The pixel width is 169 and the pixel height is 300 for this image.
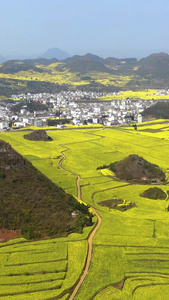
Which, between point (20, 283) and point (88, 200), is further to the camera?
point (88, 200)

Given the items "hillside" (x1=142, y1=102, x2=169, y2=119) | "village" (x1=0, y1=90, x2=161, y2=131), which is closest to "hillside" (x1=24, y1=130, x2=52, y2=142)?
"village" (x1=0, y1=90, x2=161, y2=131)

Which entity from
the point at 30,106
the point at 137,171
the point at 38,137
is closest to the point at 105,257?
the point at 137,171

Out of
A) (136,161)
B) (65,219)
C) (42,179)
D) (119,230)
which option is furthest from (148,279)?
(136,161)

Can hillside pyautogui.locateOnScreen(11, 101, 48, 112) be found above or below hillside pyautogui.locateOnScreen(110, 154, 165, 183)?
above

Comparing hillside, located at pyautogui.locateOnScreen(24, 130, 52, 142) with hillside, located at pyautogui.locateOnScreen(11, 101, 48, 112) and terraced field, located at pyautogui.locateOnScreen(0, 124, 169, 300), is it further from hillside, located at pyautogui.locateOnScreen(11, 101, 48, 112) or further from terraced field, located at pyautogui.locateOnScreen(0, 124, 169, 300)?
hillside, located at pyautogui.locateOnScreen(11, 101, 48, 112)

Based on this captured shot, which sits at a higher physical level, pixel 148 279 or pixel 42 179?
pixel 42 179

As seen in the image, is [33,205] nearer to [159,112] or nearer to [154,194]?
[154,194]

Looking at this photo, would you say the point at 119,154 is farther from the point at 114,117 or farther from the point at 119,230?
the point at 114,117
